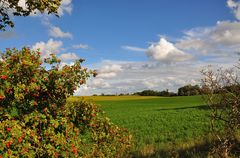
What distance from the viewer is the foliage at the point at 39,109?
24.5 ft

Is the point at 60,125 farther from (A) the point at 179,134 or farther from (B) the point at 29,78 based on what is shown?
(A) the point at 179,134

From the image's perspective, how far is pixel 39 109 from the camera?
8523 mm

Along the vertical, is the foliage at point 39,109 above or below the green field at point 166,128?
above

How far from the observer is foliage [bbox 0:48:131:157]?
7.46 m

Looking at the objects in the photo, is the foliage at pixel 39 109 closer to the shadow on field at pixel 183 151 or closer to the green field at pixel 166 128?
the green field at pixel 166 128

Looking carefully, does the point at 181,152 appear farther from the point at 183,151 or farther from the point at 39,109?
the point at 39,109

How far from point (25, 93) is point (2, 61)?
0.85 meters

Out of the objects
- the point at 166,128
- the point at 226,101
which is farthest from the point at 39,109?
the point at 166,128

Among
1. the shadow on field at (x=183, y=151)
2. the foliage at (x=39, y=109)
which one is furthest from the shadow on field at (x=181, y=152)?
the foliage at (x=39, y=109)

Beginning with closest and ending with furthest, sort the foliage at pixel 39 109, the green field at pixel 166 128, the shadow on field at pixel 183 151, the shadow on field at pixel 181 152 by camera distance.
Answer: the foliage at pixel 39 109 → the shadow on field at pixel 183 151 → the shadow on field at pixel 181 152 → the green field at pixel 166 128

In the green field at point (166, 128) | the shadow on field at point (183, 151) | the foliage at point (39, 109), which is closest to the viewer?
the foliage at point (39, 109)

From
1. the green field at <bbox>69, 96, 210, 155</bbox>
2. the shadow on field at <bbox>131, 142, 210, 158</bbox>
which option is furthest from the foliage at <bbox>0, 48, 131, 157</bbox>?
the shadow on field at <bbox>131, 142, 210, 158</bbox>

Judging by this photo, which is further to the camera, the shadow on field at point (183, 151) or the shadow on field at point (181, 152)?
the shadow on field at point (181, 152)

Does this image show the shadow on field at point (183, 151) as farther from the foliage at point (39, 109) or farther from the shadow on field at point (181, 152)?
the foliage at point (39, 109)
